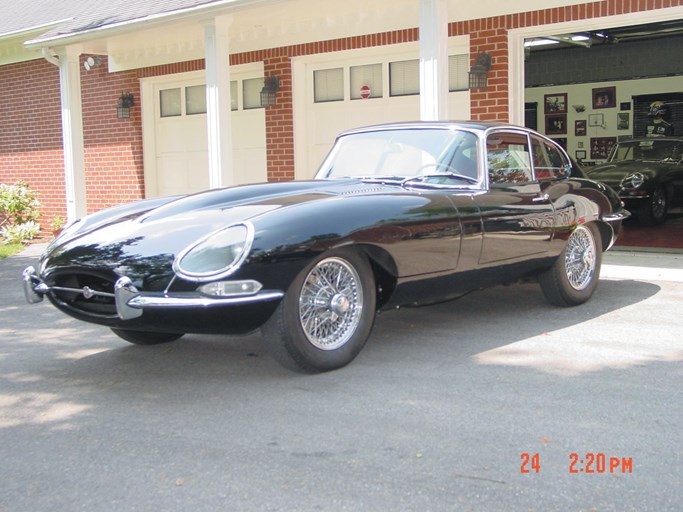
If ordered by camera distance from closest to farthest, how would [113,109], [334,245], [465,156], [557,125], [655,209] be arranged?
[334,245]
[465,156]
[655,209]
[113,109]
[557,125]

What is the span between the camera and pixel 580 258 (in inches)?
262

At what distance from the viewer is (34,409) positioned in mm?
4301

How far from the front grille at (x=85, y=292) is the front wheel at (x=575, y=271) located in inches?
132

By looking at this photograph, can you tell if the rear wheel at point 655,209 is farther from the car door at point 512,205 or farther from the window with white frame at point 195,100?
the car door at point 512,205

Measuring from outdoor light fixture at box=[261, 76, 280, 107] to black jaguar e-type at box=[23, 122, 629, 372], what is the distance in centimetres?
605

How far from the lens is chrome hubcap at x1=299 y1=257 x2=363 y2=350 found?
4562mm

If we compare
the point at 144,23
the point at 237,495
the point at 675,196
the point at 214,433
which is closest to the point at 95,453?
the point at 214,433

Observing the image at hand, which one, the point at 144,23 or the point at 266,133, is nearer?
the point at 144,23

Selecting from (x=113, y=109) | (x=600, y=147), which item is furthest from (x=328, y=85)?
(x=600, y=147)

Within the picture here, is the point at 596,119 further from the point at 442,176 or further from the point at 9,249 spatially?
the point at 442,176

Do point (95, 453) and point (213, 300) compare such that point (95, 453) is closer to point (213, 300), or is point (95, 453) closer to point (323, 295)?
point (213, 300)

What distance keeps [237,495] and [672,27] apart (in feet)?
53.9

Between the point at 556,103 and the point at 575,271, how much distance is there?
15.0 meters
